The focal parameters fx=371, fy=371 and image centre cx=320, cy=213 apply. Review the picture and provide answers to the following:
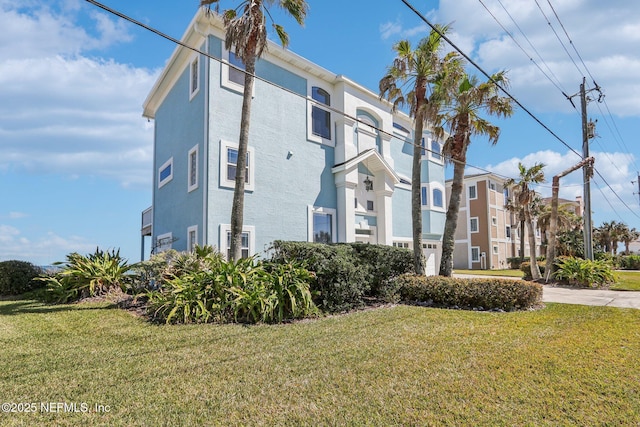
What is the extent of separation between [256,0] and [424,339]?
1067 cm

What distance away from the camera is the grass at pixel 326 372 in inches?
159

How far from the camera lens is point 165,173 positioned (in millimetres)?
18688

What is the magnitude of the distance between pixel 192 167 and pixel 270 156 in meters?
3.24

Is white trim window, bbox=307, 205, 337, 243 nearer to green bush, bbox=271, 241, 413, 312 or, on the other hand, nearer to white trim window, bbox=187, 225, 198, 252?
white trim window, bbox=187, 225, 198, 252

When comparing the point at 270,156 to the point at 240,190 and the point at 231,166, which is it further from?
the point at 240,190

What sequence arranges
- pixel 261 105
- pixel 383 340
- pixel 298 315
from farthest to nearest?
1. pixel 261 105
2. pixel 298 315
3. pixel 383 340

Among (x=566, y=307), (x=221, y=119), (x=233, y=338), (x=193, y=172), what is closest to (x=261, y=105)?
(x=221, y=119)

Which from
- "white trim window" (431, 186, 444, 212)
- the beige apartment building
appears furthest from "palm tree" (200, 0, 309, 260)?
the beige apartment building

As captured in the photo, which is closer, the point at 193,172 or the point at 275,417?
the point at 275,417

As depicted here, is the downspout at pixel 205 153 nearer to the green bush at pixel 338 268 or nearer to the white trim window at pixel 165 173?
the green bush at pixel 338 268

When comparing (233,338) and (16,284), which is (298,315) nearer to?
(233,338)

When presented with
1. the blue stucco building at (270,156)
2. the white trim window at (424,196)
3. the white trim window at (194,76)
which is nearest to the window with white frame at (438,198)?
the white trim window at (424,196)

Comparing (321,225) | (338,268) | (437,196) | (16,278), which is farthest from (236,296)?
(437,196)

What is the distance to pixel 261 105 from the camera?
1573cm
